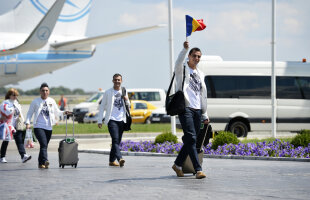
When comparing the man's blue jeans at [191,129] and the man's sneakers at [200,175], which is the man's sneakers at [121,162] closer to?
the man's blue jeans at [191,129]

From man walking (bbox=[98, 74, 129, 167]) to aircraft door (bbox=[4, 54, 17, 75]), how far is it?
82.9 feet

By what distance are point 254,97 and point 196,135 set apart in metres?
13.9

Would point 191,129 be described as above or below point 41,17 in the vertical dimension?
below

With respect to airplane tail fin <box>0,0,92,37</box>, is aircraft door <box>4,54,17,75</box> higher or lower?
lower

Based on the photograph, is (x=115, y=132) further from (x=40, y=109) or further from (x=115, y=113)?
(x=40, y=109)

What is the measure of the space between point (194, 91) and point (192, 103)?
184mm

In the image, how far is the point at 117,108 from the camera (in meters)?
13.7

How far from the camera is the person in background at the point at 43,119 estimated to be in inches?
536

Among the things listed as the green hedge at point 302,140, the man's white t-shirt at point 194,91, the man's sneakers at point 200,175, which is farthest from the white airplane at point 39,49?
the man's sneakers at point 200,175

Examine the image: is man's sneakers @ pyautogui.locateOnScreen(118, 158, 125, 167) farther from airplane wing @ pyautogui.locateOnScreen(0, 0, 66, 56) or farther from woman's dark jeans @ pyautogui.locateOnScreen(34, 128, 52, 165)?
airplane wing @ pyautogui.locateOnScreen(0, 0, 66, 56)

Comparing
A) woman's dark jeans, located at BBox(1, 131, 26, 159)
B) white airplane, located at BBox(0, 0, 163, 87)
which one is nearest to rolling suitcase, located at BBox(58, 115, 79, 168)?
woman's dark jeans, located at BBox(1, 131, 26, 159)

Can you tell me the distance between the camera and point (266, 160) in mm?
15031

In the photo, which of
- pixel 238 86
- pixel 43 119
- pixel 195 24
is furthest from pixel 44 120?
pixel 238 86

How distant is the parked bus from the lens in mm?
24344
